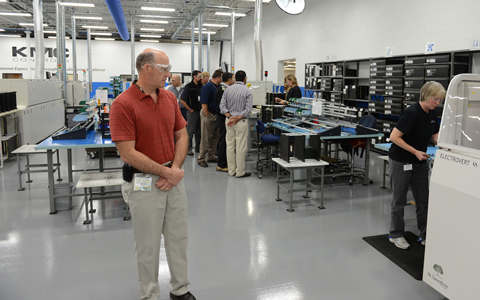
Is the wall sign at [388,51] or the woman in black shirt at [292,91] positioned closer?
the woman in black shirt at [292,91]

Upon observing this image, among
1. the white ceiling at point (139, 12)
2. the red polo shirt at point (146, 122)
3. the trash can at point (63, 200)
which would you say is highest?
the white ceiling at point (139, 12)

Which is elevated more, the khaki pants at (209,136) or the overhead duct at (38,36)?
the overhead duct at (38,36)

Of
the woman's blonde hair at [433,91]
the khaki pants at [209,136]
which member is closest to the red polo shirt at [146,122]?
the woman's blonde hair at [433,91]

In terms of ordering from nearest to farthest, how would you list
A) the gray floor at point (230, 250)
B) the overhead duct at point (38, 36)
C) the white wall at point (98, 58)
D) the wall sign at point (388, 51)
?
the gray floor at point (230, 250), the wall sign at point (388, 51), the overhead duct at point (38, 36), the white wall at point (98, 58)

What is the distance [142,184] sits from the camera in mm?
1999

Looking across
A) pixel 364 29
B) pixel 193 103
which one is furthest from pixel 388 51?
pixel 193 103

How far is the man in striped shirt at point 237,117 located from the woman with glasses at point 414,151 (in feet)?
8.37

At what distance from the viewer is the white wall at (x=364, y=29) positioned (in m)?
5.78

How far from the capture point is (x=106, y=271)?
8.96 ft

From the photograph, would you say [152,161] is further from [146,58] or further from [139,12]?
[139,12]

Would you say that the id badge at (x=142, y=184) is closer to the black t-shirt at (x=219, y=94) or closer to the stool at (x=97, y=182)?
the stool at (x=97, y=182)

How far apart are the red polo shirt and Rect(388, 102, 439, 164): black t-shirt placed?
186cm

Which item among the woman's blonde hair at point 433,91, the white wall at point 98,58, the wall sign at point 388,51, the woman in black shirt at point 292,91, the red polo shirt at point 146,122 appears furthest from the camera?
the white wall at point 98,58

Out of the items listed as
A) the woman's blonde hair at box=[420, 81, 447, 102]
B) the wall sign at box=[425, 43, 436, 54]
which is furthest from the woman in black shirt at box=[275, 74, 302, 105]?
the woman's blonde hair at box=[420, 81, 447, 102]
